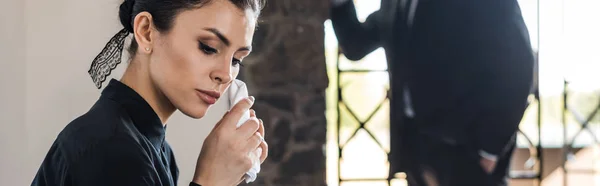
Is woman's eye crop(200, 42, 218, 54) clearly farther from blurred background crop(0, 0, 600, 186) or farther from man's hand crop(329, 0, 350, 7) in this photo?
man's hand crop(329, 0, 350, 7)

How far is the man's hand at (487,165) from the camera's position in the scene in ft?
7.74

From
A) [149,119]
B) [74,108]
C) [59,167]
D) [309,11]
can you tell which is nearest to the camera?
[59,167]

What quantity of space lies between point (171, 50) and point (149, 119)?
0.11 m

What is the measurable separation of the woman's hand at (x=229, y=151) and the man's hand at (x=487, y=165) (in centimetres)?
124

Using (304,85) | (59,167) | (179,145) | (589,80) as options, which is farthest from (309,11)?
(59,167)

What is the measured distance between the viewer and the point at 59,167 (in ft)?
3.29

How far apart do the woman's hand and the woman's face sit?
63 millimetres

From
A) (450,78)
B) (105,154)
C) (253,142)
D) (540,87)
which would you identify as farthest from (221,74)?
(540,87)

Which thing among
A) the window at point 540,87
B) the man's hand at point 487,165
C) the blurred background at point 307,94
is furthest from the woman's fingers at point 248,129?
the man's hand at point 487,165

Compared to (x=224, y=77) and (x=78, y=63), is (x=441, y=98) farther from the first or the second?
(x=224, y=77)

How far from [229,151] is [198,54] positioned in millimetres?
167

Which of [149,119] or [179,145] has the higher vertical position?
[149,119]

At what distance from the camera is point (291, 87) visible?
7.45 ft

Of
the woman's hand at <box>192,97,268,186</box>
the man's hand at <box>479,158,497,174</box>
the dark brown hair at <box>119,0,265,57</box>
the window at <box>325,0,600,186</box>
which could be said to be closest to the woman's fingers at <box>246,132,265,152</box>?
the woman's hand at <box>192,97,268,186</box>
